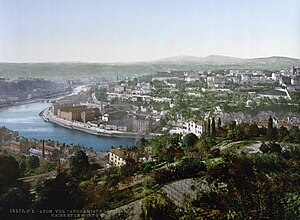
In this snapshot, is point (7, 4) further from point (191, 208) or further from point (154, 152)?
point (191, 208)

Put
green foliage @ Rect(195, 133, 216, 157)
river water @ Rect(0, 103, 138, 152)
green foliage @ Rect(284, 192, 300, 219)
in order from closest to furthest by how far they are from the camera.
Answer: green foliage @ Rect(284, 192, 300, 219) → green foliage @ Rect(195, 133, 216, 157) → river water @ Rect(0, 103, 138, 152)

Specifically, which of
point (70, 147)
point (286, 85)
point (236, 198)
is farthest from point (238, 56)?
point (70, 147)

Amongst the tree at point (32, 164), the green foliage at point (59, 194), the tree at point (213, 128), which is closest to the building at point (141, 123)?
the tree at point (213, 128)

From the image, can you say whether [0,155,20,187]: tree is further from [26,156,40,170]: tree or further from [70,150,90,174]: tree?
[70,150,90,174]: tree

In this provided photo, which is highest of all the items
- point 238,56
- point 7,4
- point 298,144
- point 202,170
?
point 7,4

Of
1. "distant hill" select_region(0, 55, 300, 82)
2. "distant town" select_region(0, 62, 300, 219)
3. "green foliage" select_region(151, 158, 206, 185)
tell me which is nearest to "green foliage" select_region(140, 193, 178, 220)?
"distant town" select_region(0, 62, 300, 219)

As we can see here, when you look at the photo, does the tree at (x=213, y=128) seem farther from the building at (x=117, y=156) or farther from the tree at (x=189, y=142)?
the building at (x=117, y=156)

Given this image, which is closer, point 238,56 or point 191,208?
point 191,208

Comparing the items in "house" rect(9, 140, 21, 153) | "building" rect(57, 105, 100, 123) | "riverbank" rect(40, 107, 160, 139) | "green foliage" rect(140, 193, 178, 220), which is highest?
"building" rect(57, 105, 100, 123)
